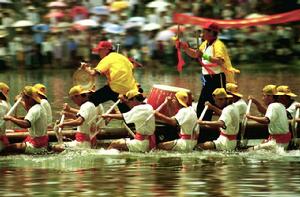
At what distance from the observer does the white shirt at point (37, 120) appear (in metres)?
21.9

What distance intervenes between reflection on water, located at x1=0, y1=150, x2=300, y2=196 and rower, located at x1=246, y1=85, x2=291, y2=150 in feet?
0.60

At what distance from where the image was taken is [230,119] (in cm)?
2214

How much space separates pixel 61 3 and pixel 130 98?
661 inches

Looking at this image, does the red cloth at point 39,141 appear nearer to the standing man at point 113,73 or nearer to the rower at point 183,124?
the standing man at point 113,73

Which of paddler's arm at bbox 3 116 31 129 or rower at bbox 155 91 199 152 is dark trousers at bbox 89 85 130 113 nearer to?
rower at bbox 155 91 199 152

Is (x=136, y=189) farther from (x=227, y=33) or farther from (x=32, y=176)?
(x=227, y=33)

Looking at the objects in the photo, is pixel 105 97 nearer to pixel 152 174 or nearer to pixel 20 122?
pixel 20 122

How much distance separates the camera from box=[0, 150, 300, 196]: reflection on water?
1900 cm

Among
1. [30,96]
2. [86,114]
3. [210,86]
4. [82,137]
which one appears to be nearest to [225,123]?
[210,86]

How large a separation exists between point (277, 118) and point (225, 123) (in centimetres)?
82

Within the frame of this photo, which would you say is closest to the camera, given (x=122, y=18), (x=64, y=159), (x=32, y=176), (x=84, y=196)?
(x=84, y=196)

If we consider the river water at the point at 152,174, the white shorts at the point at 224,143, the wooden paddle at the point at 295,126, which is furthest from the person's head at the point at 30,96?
the wooden paddle at the point at 295,126

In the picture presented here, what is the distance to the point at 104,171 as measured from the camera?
2092cm

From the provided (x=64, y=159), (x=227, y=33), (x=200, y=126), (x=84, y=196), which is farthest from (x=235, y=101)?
(x=227, y=33)
